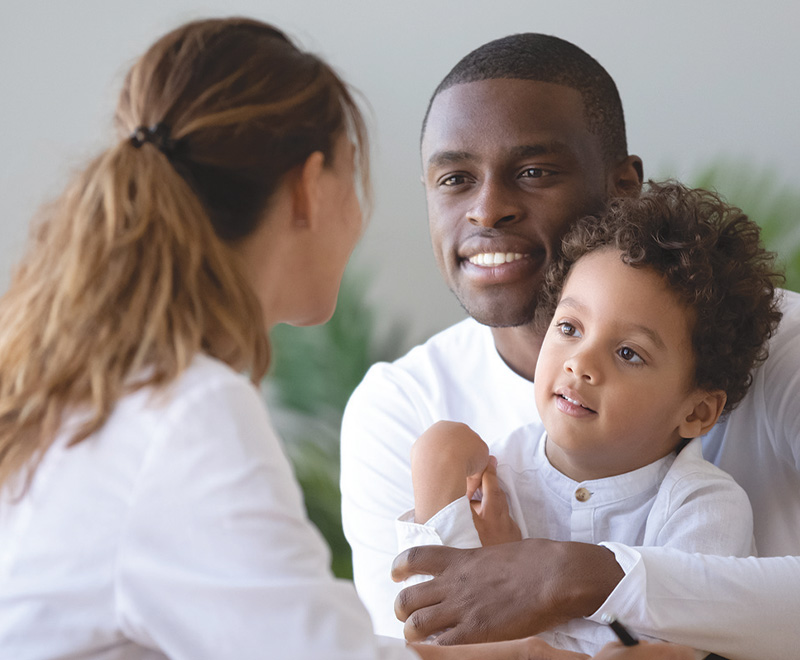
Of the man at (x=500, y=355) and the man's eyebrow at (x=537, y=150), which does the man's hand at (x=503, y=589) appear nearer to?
the man at (x=500, y=355)

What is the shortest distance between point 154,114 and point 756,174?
7.29 feet

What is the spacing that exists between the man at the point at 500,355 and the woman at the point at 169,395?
0.44m

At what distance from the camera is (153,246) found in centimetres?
111

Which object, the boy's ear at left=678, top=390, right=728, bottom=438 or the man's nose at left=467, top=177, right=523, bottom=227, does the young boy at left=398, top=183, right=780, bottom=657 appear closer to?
the boy's ear at left=678, top=390, right=728, bottom=438

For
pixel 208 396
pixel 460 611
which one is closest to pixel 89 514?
pixel 208 396

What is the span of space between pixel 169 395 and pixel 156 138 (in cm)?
34

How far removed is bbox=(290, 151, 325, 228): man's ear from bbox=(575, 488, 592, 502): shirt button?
0.69 m

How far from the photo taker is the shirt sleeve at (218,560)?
0.97 m

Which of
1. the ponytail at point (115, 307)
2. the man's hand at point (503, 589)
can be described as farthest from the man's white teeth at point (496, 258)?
the ponytail at point (115, 307)

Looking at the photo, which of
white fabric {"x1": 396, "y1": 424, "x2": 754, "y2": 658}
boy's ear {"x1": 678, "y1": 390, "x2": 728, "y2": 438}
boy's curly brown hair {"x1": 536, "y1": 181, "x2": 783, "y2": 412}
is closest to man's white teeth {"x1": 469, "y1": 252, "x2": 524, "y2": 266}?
boy's curly brown hair {"x1": 536, "y1": 181, "x2": 783, "y2": 412}

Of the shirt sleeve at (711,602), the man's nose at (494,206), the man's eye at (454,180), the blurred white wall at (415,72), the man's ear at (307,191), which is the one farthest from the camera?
the blurred white wall at (415,72)

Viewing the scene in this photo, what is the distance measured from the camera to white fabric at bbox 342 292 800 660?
4.73 ft

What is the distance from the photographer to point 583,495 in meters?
1.67

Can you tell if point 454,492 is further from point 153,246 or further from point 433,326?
point 433,326
